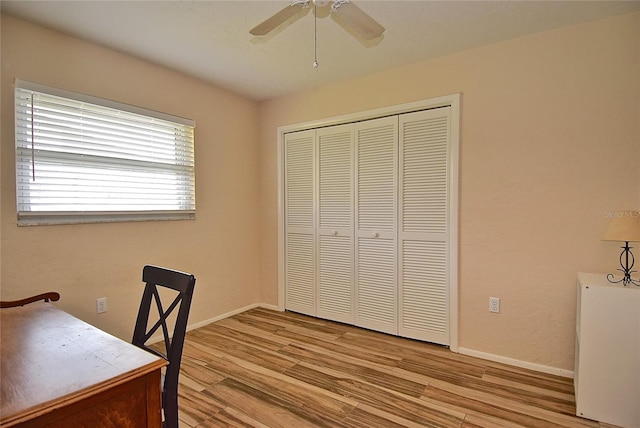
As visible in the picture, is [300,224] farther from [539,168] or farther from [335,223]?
[539,168]

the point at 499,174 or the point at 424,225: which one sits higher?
the point at 499,174

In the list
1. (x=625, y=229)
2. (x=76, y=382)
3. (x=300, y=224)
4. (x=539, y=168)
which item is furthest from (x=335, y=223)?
(x=76, y=382)

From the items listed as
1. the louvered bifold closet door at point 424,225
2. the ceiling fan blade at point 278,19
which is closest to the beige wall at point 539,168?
the louvered bifold closet door at point 424,225

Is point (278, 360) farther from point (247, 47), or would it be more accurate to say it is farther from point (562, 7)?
point (562, 7)

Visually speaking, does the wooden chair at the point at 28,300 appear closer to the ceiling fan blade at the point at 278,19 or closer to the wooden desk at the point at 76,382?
the wooden desk at the point at 76,382

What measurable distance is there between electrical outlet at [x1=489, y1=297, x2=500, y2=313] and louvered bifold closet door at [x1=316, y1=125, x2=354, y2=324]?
124 centimetres

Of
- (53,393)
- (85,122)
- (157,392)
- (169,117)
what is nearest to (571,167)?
(157,392)

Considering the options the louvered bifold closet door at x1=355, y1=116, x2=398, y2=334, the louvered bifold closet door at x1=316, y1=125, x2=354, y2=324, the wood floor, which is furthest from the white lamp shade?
the louvered bifold closet door at x1=316, y1=125, x2=354, y2=324

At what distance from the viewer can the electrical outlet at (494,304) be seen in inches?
102

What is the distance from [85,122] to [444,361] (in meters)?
3.28

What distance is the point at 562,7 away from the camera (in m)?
2.07

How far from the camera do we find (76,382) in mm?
971

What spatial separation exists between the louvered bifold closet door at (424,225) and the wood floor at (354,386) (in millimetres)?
243

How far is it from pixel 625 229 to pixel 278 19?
2191 millimetres
